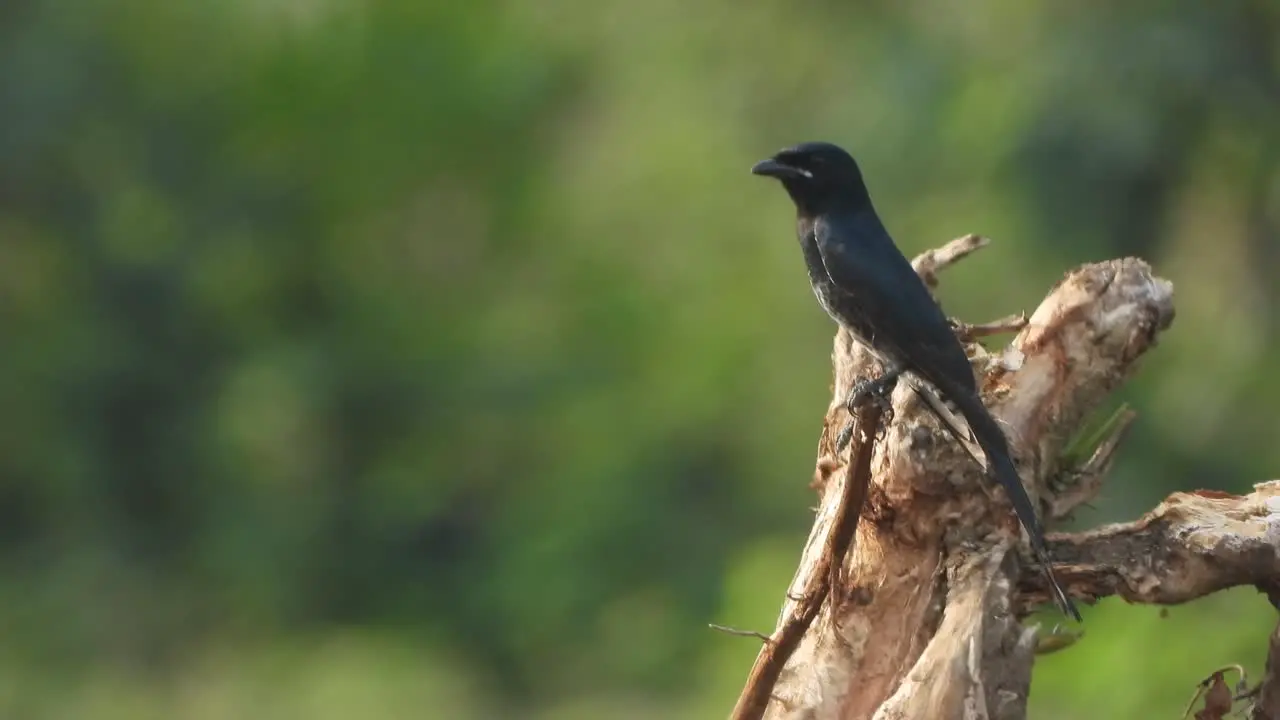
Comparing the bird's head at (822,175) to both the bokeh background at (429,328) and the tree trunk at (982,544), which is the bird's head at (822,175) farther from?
the bokeh background at (429,328)

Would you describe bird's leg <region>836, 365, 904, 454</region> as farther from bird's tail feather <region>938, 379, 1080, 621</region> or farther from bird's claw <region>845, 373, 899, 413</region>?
bird's tail feather <region>938, 379, 1080, 621</region>

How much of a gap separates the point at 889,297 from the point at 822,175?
0.62m

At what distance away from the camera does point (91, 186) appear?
2764cm

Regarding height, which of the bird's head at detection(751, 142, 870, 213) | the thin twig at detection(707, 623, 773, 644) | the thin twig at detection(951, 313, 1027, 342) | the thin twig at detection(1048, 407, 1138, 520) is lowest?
the thin twig at detection(707, 623, 773, 644)

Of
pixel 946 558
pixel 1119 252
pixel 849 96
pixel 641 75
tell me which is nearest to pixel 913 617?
pixel 946 558

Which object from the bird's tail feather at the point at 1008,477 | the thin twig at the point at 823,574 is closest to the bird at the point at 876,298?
the bird's tail feather at the point at 1008,477

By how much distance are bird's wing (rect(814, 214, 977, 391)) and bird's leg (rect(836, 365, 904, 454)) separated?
0.05 meters

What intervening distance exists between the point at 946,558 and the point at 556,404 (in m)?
23.8

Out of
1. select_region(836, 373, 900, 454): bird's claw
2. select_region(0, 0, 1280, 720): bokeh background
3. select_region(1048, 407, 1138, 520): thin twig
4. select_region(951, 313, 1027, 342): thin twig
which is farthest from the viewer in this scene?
select_region(0, 0, 1280, 720): bokeh background

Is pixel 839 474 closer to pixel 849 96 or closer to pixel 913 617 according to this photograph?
pixel 913 617

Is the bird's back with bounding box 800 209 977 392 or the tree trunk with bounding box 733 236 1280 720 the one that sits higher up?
the bird's back with bounding box 800 209 977 392

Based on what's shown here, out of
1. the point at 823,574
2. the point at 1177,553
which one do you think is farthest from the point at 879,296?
the point at 1177,553

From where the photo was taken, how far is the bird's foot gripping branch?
400 cm

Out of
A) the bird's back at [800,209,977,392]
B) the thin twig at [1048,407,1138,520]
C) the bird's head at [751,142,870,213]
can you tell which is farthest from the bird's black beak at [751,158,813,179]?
the thin twig at [1048,407,1138,520]
